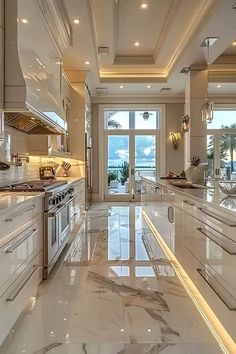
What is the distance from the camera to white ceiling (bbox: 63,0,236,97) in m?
5.16

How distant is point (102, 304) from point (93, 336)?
0.53 metres

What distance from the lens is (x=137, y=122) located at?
11.0 meters

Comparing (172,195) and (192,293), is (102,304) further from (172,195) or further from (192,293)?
(172,195)

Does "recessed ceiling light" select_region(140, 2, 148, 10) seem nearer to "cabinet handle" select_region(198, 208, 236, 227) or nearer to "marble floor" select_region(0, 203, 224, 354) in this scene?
"marble floor" select_region(0, 203, 224, 354)

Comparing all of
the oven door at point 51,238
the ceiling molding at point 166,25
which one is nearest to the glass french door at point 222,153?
the ceiling molding at point 166,25

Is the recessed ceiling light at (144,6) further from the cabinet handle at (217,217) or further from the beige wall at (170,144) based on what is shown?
the beige wall at (170,144)

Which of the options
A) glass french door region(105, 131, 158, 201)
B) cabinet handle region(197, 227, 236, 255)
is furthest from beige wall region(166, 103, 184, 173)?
cabinet handle region(197, 227, 236, 255)

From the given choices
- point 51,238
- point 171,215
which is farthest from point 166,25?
point 51,238

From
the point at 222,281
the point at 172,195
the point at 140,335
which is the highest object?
the point at 172,195

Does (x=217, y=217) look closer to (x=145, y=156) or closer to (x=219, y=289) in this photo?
(x=219, y=289)

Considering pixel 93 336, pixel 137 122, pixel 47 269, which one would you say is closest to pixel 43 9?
pixel 47 269

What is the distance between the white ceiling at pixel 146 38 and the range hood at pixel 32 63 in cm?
76

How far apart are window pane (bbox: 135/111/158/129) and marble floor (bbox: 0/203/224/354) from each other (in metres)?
7.08

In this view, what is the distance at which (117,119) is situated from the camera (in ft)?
36.2
